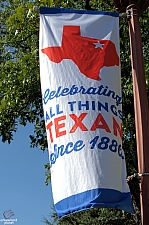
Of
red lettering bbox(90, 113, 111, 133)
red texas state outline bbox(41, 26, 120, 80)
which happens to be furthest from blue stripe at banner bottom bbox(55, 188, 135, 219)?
red texas state outline bbox(41, 26, 120, 80)

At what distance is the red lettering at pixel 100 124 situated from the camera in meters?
5.32

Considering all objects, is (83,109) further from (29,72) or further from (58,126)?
(29,72)

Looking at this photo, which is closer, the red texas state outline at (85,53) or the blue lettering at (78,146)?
the blue lettering at (78,146)

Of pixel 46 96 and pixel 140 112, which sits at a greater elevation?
pixel 46 96

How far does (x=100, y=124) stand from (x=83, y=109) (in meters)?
0.27

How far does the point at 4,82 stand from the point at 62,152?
6579 millimetres

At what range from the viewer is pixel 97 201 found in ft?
16.2

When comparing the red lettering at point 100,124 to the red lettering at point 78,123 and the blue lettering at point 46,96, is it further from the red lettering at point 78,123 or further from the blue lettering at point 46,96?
the blue lettering at point 46,96

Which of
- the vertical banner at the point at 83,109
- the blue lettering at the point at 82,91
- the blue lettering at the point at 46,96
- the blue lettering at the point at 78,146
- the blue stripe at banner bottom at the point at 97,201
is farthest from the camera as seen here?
the blue lettering at the point at 46,96

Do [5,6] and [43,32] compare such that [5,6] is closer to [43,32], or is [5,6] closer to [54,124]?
[43,32]

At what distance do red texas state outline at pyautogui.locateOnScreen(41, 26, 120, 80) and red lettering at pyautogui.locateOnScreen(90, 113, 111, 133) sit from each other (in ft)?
1.83

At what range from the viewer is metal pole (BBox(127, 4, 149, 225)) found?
17.2 ft

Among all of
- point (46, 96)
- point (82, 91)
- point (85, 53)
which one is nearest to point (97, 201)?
point (82, 91)

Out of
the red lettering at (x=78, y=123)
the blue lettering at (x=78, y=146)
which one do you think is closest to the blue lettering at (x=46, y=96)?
the red lettering at (x=78, y=123)
